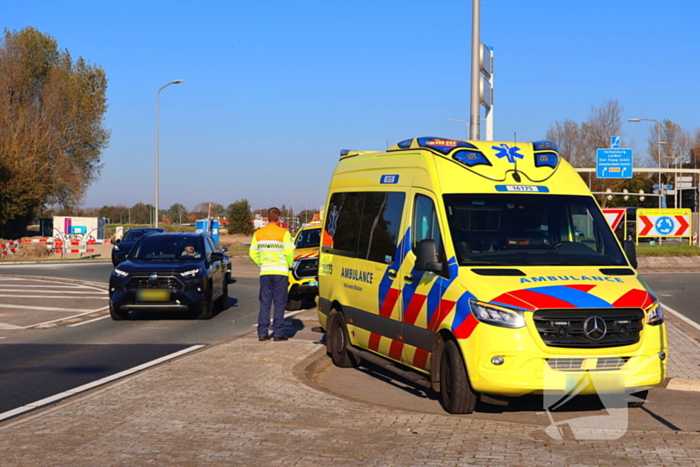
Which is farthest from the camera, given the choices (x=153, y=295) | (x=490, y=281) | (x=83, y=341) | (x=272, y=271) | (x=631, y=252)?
(x=153, y=295)

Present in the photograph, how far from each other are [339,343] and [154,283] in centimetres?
584

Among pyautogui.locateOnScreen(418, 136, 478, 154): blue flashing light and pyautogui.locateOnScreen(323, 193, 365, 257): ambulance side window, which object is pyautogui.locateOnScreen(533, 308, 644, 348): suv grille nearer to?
pyautogui.locateOnScreen(418, 136, 478, 154): blue flashing light

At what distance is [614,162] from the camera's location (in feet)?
152

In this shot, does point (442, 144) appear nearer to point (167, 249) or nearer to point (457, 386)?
point (457, 386)

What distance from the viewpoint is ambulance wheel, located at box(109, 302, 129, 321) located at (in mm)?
14977

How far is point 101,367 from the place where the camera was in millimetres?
9945

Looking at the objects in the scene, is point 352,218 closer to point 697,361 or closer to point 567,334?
point 567,334

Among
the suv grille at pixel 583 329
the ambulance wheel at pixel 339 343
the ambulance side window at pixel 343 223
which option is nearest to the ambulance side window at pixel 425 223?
the suv grille at pixel 583 329

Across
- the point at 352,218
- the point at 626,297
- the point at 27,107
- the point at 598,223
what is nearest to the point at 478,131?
the point at 352,218

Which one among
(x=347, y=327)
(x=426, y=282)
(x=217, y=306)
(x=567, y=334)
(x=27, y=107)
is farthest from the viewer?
(x=27, y=107)

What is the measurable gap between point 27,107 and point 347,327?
51.8 meters

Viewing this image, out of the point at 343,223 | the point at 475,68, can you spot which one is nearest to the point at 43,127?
the point at 475,68

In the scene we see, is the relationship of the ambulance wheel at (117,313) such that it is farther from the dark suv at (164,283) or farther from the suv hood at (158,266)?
the suv hood at (158,266)

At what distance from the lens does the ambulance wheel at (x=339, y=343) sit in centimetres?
982
